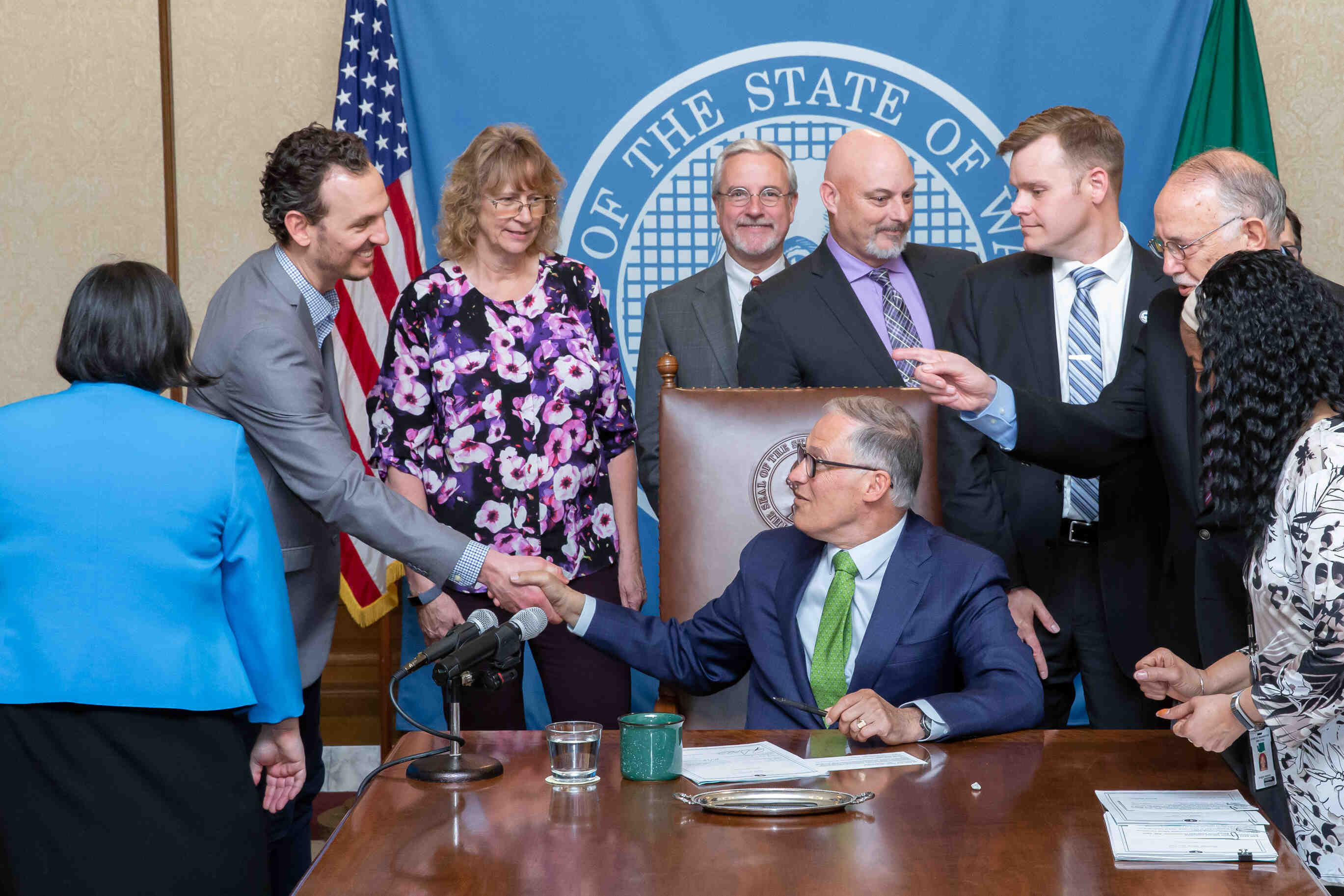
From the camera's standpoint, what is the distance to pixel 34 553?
186 centimetres

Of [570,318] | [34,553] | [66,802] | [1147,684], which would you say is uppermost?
[570,318]

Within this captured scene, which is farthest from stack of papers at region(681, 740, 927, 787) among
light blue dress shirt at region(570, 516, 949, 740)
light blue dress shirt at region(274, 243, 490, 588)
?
light blue dress shirt at region(274, 243, 490, 588)

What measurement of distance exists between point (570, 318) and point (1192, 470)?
1353 millimetres

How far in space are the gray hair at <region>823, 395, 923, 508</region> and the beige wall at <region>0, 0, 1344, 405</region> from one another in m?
2.52

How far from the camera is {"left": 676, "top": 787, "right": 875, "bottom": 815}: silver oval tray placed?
5.26 feet

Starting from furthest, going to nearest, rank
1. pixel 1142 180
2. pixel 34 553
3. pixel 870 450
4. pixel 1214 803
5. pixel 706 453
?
pixel 1142 180 → pixel 706 453 → pixel 870 450 → pixel 34 553 → pixel 1214 803

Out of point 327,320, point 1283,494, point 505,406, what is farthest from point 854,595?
point 327,320

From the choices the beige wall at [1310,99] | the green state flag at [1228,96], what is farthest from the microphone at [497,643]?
the beige wall at [1310,99]

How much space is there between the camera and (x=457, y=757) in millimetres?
1842

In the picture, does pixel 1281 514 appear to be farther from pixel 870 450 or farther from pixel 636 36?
pixel 636 36

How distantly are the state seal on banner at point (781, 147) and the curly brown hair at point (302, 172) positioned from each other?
60.2 inches

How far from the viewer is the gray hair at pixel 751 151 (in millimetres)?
3539

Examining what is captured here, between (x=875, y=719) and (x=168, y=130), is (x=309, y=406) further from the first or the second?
(x=168, y=130)

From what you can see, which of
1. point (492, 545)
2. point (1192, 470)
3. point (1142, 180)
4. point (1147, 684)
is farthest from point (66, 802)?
point (1142, 180)
